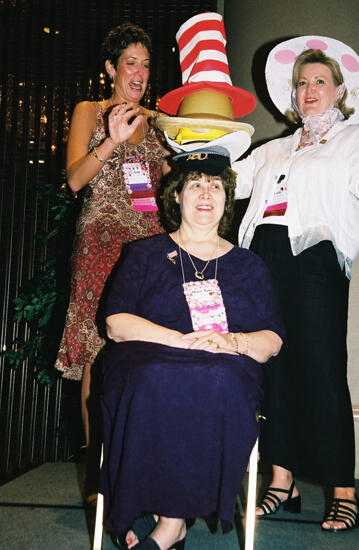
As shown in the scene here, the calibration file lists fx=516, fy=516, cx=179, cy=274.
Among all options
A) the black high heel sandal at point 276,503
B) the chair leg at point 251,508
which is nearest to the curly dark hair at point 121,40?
the chair leg at point 251,508

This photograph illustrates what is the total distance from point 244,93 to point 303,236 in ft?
2.38

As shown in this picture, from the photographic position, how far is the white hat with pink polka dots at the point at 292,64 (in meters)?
2.37

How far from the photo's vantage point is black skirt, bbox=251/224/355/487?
2162mm

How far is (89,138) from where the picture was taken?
2.38 m

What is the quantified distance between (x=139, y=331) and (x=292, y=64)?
1582 mm

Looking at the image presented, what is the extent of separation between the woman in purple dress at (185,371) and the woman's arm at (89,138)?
341 millimetres

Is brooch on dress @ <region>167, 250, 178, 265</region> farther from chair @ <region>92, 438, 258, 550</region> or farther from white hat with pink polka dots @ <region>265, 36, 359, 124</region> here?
white hat with pink polka dots @ <region>265, 36, 359, 124</region>

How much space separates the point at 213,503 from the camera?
1553 millimetres

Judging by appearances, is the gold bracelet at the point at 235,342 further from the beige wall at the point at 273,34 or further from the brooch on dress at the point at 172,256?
the beige wall at the point at 273,34

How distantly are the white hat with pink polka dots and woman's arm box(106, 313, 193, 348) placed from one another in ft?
4.52

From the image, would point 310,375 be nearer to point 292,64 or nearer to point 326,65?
point 326,65

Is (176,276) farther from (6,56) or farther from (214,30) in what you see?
(6,56)

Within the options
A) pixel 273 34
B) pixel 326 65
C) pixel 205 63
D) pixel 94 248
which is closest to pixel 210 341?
pixel 94 248

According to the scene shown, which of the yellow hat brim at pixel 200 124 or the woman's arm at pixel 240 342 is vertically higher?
the yellow hat brim at pixel 200 124
